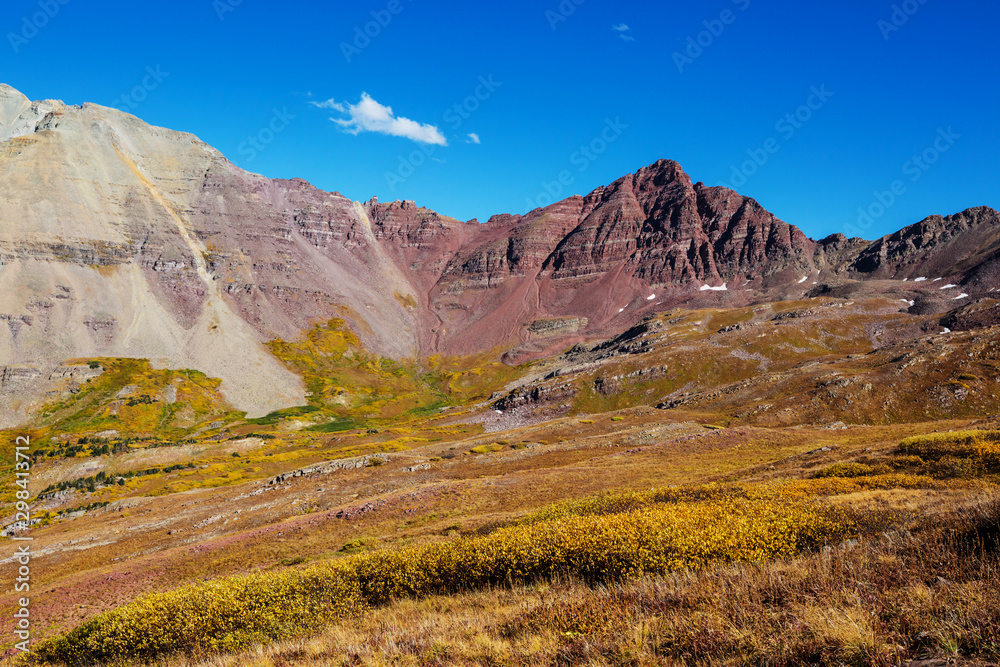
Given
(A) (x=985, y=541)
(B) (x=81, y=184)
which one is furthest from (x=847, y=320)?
(B) (x=81, y=184)

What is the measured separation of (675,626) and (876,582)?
413cm

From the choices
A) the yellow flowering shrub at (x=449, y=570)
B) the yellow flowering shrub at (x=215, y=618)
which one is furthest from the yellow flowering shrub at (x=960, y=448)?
the yellow flowering shrub at (x=215, y=618)

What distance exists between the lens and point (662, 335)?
148 m

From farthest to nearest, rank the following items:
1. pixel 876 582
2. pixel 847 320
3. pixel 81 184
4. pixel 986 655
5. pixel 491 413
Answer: pixel 81 184 < pixel 847 320 < pixel 491 413 < pixel 876 582 < pixel 986 655

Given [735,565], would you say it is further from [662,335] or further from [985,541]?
[662,335]

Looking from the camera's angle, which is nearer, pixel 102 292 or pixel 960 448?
pixel 960 448

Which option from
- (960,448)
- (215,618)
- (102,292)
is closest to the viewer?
(215,618)

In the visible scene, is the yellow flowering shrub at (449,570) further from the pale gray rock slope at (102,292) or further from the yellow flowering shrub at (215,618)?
the pale gray rock slope at (102,292)

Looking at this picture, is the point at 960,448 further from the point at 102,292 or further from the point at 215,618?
the point at 102,292

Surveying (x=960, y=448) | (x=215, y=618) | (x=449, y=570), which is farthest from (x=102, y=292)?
(x=960, y=448)

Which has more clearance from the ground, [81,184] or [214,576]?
[81,184]

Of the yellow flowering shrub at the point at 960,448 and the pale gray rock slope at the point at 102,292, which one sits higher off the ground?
the pale gray rock slope at the point at 102,292

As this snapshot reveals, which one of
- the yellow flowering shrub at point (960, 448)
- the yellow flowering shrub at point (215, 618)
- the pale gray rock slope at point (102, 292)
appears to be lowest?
the yellow flowering shrub at point (215, 618)

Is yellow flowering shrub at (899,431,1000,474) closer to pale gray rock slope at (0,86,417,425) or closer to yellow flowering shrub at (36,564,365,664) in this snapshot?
yellow flowering shrub at (36,564,365,664)
